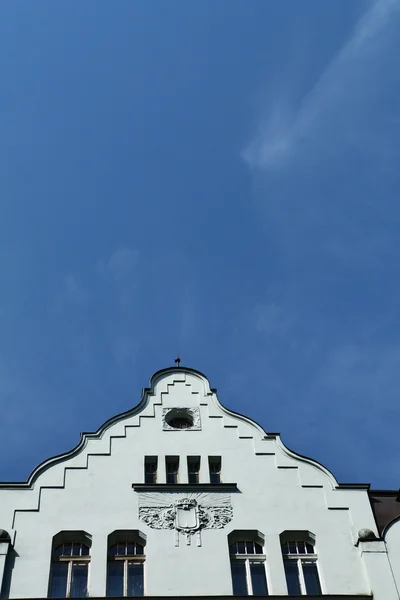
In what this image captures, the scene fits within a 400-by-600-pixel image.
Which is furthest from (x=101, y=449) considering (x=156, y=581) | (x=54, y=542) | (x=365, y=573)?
(x=365, y=573)

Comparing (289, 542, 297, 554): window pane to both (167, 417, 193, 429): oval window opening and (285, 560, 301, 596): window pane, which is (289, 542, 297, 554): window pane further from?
(167, 417, 193, 429): oval window opening

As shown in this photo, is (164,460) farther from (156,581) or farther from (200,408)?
(156,581)

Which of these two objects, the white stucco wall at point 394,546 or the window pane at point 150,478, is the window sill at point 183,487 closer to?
the window pane at point 150,478

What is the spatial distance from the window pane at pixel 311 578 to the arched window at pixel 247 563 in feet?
3.92

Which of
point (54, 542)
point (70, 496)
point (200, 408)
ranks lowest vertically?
point (54, 542)

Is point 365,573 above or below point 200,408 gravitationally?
below

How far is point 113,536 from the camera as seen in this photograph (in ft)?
72.6

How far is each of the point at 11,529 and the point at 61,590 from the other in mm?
2491

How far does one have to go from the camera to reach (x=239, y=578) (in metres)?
21.5

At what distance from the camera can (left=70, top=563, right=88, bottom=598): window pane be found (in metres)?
20.8

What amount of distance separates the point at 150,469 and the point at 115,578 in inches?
157

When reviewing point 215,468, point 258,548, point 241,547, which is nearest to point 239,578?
point 241,547

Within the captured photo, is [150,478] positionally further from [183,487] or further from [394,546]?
[394,546]

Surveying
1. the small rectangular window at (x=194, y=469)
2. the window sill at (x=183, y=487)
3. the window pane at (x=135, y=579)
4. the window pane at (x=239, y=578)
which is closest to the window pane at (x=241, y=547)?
the window pane at (x=239, y=578)
